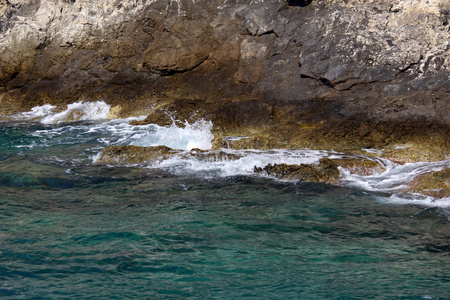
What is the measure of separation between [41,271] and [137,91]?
905 cm

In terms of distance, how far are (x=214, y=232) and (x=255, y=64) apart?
733 cm

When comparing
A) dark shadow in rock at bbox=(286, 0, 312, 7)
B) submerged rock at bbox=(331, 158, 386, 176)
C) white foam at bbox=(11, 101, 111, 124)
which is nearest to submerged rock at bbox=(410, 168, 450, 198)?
submerged rock at bbox=(331, 158, 386, 176)

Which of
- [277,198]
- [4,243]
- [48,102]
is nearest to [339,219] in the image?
[277,198]

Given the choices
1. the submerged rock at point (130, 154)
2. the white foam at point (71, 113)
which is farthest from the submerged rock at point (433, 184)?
the white foam at point (71, 113)

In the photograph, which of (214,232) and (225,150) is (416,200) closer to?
(214,232)

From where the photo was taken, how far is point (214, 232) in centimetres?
499

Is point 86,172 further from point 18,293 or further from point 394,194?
point 394,194

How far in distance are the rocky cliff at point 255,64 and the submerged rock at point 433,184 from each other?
4.04 feet

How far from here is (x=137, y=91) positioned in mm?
12664

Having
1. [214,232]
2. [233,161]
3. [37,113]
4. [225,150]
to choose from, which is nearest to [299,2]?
[225,150]

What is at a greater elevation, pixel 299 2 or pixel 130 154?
pixel 299 2

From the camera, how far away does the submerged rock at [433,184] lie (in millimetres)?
6316

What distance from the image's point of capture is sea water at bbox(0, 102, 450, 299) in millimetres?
3846

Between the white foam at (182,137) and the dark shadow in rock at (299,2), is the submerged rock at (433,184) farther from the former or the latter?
the dark shadow in rock at (299,2)
